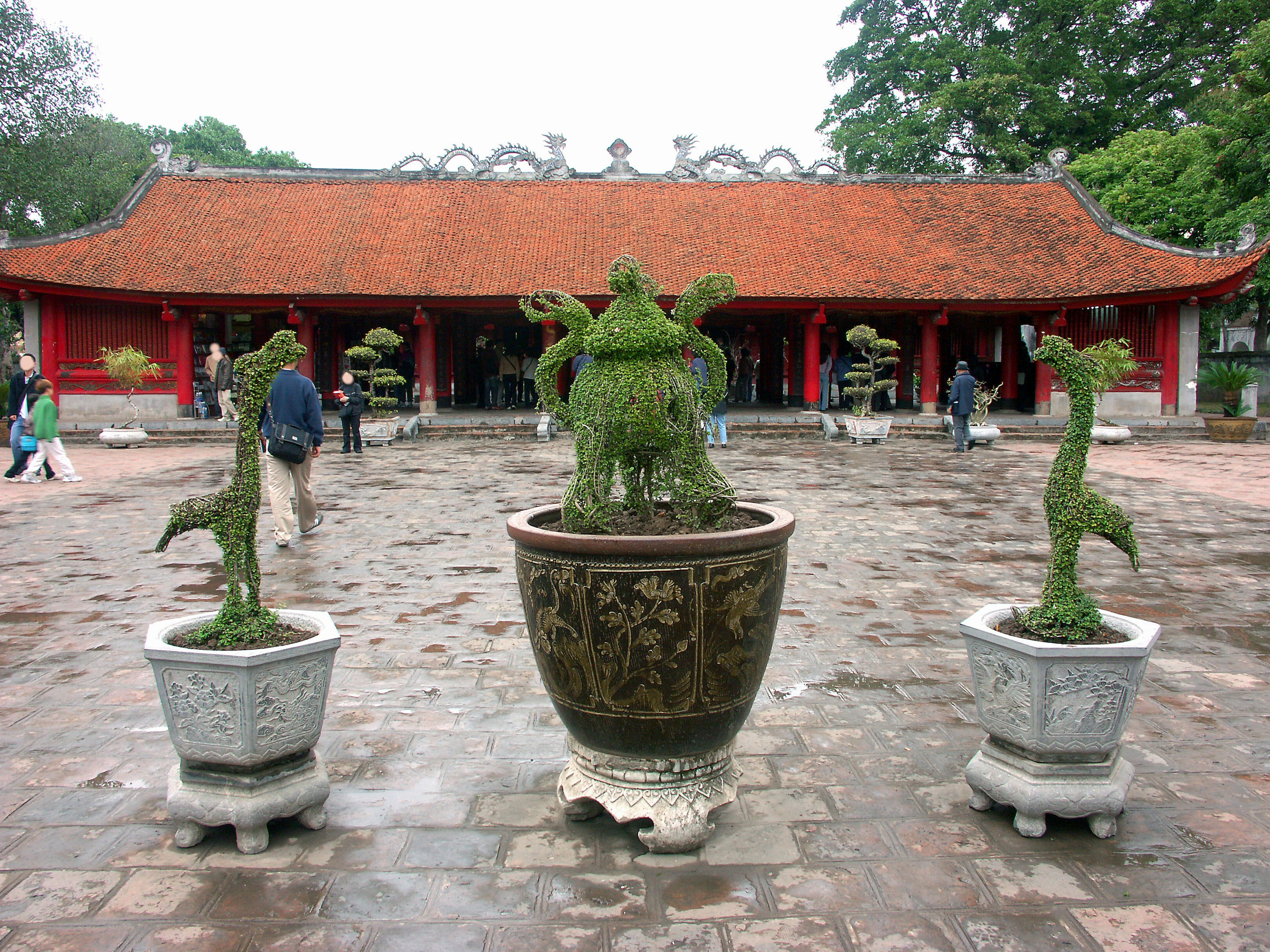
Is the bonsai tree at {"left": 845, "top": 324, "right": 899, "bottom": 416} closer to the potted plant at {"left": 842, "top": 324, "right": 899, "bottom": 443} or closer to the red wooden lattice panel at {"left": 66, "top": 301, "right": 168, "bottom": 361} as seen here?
the potted plant at {"left": 842, "top": 324, "right": 899, "bottom": 443}

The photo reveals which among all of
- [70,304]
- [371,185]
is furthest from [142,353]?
[371,185]

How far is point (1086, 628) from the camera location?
3000mm

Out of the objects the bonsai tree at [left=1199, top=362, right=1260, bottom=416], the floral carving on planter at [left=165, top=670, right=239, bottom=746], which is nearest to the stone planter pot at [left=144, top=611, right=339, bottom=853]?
the floral carving on planter at [left=165, top=670, right=239, bottom=746]

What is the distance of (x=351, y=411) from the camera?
48.2 ft

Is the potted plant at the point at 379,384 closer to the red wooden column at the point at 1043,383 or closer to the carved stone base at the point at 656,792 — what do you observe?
the red wooden column at the point at 1043,383

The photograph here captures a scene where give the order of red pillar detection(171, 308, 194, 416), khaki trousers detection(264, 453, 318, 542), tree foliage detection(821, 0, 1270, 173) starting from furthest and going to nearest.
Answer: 1. tree foliage detection(821, 0, 1270, 173)
2. red pillar detection(171, 308, 194, 416)
3. khaki trousers detection(264, 453, 318, 542)

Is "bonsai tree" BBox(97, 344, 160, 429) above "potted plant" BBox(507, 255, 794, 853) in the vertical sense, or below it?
above

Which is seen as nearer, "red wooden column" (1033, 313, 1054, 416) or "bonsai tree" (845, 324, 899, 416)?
"bonsai tree" (845, 324, 899, 416)

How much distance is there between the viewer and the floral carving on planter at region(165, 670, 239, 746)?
2.79 m

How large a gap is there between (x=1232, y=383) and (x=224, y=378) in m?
20.3

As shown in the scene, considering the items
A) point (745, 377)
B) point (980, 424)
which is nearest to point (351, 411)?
point (980, 424)

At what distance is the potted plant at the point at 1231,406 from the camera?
17000 mm

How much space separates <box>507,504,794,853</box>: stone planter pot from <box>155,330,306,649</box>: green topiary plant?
0.96 metres

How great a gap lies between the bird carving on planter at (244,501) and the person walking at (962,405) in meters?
12.2
